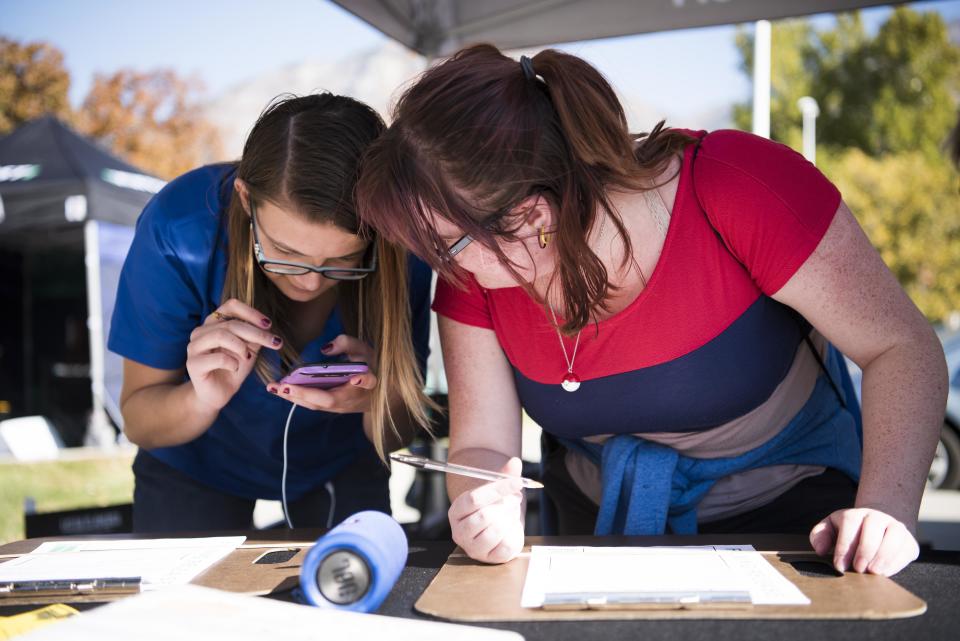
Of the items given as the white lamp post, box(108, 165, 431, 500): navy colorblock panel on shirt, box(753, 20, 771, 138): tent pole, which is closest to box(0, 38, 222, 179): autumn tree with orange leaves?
the white lamp post

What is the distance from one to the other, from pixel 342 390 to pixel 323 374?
80 mm

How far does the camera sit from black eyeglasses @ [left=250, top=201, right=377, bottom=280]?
142 centimetres

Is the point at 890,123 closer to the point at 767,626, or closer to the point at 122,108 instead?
the point at 122,108

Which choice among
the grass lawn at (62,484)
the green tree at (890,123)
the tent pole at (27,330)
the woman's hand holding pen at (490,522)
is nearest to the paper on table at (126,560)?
the woman's hand holding pen at (490,522)

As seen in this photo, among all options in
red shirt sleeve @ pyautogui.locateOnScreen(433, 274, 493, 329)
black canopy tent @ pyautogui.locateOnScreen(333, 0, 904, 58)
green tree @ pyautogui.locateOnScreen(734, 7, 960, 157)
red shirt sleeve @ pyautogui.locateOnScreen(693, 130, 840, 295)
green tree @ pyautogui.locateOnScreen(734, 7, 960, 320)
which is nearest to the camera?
red shirt sleeve @ pyautogui.locateOnScreen(693, 130, 840, 295)

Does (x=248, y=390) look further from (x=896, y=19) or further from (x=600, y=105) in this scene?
(x=896, y=19)

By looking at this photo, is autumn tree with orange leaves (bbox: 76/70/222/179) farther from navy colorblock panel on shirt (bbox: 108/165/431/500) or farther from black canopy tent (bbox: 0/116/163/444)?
navy colorblock panel on shirt (bbox: 108/165/431/500)

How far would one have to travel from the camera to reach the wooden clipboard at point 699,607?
87 centimetres

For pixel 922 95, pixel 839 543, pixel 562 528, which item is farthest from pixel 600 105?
pixel 922 95

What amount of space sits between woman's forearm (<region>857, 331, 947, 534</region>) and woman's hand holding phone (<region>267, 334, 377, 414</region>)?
2.47 ft

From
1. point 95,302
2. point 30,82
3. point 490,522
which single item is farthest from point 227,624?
point 30,82

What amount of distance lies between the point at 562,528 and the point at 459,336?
18.1 inches

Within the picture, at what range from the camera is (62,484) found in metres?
5.72

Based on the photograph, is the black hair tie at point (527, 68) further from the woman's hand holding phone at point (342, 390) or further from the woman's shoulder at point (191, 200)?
the woman's shoulder at point (191, 200)
